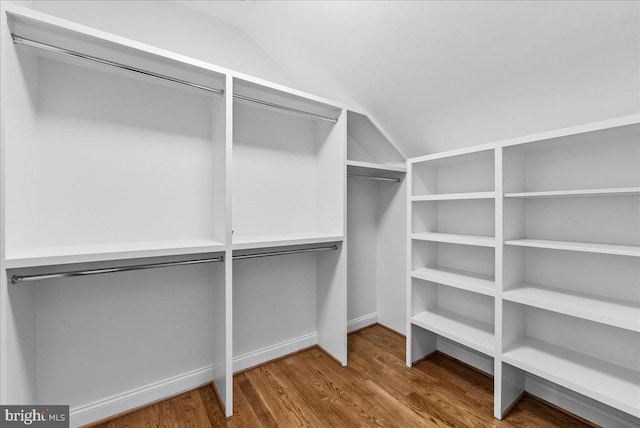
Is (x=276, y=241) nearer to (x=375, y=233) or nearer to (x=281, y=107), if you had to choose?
(x=281, y=107)

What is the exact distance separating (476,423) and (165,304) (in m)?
2.02

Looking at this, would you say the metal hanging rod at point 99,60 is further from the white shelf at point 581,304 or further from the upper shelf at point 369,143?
the white shelf at point 581,304

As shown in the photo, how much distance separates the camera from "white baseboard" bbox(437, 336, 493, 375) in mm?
2023

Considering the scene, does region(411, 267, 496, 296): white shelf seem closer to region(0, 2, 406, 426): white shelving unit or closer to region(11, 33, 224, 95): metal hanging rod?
region(0, 2, 406, 426): white shelving unit

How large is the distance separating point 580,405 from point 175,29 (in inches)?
138

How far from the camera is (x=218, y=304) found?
179cm

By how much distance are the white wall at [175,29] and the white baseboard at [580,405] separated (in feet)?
9.52

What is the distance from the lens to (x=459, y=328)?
1.98 m

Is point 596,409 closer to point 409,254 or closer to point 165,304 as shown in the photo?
point 409,254

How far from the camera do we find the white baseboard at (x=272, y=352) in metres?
2.08

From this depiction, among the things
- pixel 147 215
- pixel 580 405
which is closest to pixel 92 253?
pixel 147 215

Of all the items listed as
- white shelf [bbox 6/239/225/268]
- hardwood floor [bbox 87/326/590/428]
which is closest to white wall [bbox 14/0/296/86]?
white shelf [bbox 6/239/225/268]

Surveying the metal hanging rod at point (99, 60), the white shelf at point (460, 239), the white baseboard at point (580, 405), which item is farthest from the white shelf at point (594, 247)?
the metal hanging rod at point (99, 60)

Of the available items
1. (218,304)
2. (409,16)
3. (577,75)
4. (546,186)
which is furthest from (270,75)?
(546,186)
